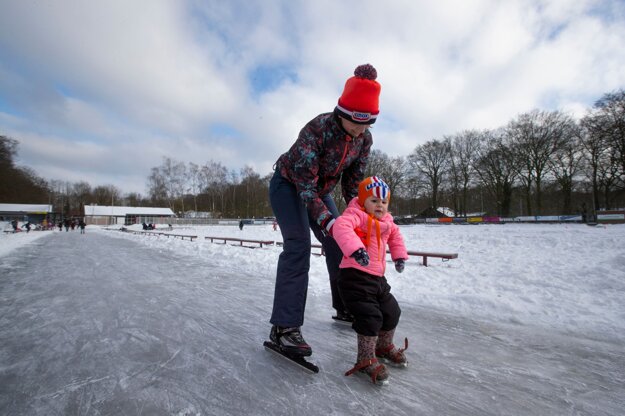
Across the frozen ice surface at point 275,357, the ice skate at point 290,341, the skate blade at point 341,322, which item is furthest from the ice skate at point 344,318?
the ice skate at point 290,341

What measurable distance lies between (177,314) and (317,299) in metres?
1.42

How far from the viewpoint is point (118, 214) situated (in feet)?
207

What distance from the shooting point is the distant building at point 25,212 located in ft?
188

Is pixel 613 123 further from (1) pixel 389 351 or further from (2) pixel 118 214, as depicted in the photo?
(2) pixel 118 214


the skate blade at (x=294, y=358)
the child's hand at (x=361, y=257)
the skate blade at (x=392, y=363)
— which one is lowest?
the skate blade at (x=392, y=363)

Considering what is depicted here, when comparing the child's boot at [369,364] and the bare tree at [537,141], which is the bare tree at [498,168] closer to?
the bare tree at [537,141]

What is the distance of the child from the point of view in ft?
5.32

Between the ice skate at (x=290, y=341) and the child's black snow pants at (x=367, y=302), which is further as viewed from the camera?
the ice skate at (x=290, y=341)

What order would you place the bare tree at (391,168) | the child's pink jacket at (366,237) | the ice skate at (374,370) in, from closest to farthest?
the ice skate at (374,370), the child's pink jacket at (366,237), the bare tree at (391,168)

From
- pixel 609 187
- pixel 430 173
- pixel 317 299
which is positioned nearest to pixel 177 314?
pixel 317 299

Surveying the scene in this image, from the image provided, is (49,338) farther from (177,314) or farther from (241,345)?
(241,345)

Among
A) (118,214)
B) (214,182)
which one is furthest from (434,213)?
(118,214)

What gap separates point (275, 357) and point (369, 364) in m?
0.59

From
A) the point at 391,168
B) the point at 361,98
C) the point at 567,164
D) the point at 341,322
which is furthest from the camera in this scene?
the point at 391,168
